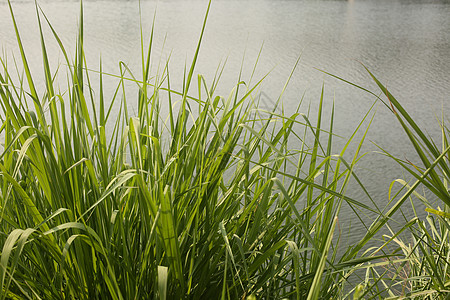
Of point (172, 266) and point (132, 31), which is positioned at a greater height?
point (172, 266)

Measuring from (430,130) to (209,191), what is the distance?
7.51 feet

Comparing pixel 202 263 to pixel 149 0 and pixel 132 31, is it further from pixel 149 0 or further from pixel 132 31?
pixel 149 0

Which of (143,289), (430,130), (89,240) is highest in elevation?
(89,240)

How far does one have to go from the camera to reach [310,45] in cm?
452

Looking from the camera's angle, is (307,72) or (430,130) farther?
(307,72)

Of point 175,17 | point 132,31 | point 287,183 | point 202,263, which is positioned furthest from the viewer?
point 175,17

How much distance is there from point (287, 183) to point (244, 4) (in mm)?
5865

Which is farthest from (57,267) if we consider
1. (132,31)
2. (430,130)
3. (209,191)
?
(132,31)

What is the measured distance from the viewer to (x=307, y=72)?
3668 mm

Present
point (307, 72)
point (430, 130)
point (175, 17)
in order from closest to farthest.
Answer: point (430, 130), point (307, 72), point (175, 17)

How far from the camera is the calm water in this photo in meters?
2.90

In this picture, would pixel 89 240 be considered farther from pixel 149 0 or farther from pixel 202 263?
pixel 149 0

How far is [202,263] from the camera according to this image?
77 cm

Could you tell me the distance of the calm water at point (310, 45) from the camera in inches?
114
